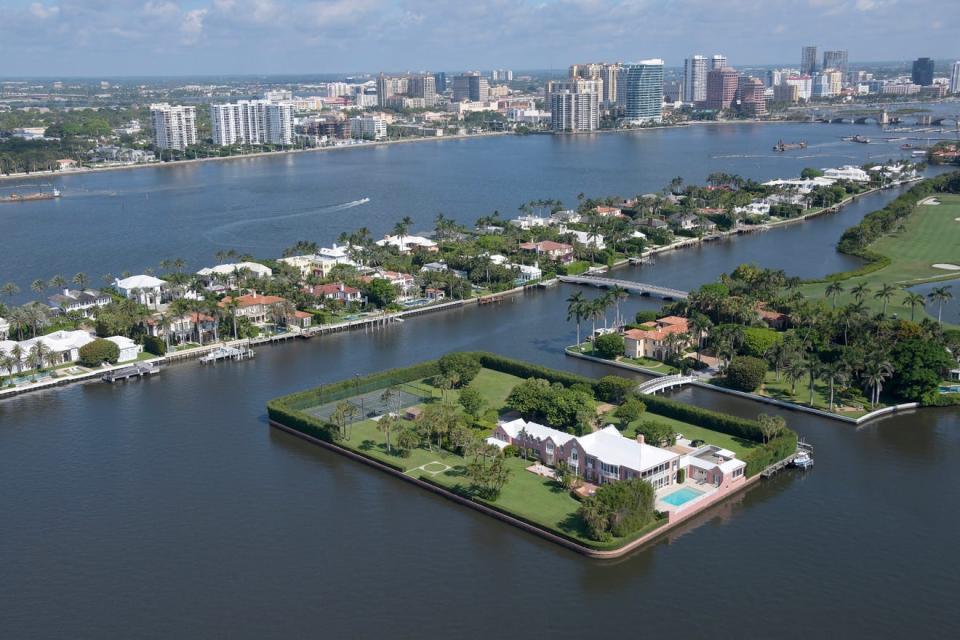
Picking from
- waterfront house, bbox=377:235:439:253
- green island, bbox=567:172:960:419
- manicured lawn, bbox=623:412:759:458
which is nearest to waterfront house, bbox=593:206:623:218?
waterfront house, bbox=377:235:439:253

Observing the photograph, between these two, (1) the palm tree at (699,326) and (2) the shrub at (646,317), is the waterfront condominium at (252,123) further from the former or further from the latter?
(1) the palm tree at (699,326)

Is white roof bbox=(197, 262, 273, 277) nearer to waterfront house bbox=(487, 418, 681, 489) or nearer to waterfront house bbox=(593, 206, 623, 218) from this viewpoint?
waterfront house bbox=(487, 418, 681, 489)

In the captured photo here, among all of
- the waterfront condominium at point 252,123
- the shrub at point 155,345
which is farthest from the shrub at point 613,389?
the waterfront condominium at point 252,123

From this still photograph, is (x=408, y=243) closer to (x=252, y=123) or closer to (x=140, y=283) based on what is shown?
(x=140, y=283)

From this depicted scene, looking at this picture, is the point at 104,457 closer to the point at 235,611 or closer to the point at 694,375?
the point at 235,611

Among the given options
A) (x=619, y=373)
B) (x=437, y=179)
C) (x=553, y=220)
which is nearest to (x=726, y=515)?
(x=619, y=373)

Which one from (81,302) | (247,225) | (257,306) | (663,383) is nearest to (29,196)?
(247,225)
